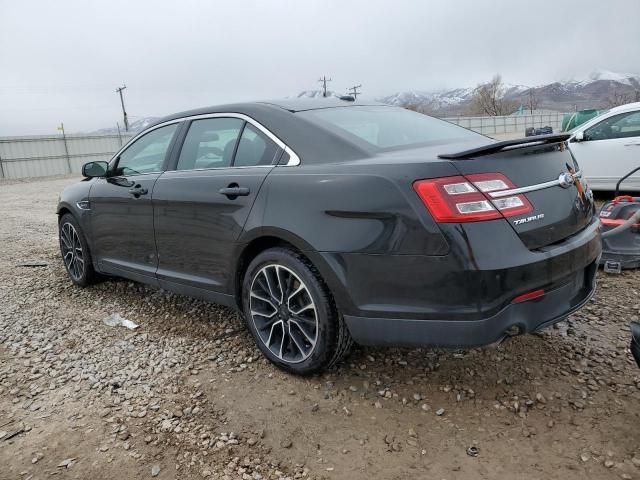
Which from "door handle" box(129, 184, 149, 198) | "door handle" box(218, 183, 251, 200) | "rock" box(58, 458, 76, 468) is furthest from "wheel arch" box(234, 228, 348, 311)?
"rock" box(58, 458, 76, 468)

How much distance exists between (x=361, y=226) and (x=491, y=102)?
73144mm

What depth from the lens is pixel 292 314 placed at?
9.54ft

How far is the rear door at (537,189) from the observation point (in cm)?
233

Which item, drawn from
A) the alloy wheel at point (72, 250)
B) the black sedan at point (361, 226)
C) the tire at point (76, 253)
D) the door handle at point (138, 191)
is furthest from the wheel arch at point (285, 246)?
the alloy wheel at point (72, 250)

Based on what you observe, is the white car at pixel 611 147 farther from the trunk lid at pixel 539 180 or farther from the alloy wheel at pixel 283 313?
the alloy wheel at pixel 283 313

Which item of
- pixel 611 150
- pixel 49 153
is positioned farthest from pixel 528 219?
pixel 49 153

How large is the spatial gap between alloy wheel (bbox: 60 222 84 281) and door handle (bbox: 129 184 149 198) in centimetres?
123

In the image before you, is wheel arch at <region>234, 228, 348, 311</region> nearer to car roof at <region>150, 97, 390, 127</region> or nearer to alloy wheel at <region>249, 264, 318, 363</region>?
alloy wheel at <region>249, 264, 318, 363</region>

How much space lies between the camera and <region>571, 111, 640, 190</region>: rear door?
24.2 ft

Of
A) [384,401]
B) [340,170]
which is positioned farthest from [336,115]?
[384,401]

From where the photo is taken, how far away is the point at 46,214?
1117 centimetres

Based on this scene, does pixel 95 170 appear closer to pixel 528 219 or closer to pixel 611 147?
pixel 528 219

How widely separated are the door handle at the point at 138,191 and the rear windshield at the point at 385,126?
1.39 m

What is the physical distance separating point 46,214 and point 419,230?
35.7 feet
